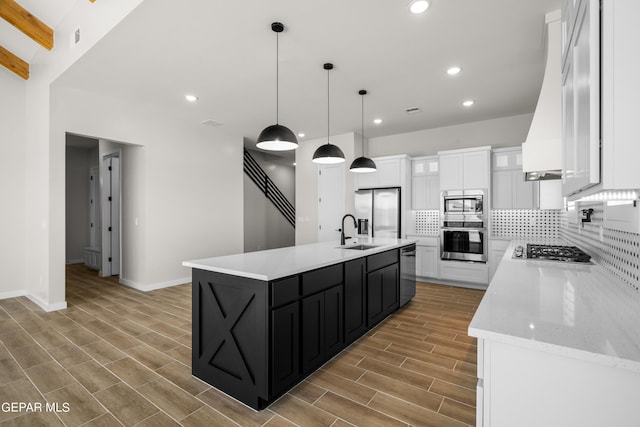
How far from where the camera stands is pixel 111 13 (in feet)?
9.48

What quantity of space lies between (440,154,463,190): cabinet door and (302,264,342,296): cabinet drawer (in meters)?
3.65

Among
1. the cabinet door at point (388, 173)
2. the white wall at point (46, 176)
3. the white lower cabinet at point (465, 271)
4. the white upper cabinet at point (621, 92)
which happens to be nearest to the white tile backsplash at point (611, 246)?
the white upper cabinet at point (621, 92)

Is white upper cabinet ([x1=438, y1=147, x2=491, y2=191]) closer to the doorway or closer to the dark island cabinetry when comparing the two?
the dark island cabinetry

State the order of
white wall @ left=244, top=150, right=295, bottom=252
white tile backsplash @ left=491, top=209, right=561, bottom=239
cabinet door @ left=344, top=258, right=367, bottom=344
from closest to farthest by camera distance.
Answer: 1. cabinet door @ left=344, top=258, right=367, bottom=344
2. white tile backsplash @ left=491, top=209, right=561, bottom=239
3. white wall @ left=244, top=150, right=295, bottom=252

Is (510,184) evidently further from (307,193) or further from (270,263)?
(270,263)

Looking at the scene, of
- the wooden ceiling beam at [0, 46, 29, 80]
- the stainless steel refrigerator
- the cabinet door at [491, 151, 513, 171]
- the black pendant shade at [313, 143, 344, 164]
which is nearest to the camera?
the black pendant shade at [313, 143, 344, 164]

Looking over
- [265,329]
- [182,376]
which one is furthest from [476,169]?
[182,376]

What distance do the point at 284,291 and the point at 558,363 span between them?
1.51 m

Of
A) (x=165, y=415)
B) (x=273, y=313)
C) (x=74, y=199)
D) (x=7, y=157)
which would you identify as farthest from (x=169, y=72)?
(x=74, y=199)

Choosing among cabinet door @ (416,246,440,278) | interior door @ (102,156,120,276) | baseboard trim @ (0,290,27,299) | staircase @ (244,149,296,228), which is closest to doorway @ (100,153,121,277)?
interior door @ (102,156,120,276)

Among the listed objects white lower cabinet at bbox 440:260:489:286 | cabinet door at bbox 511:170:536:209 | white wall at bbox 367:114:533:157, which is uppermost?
white wall at bbox 367:114:533:157

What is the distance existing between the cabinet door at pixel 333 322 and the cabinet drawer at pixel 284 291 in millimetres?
398

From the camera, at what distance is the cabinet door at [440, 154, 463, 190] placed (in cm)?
543

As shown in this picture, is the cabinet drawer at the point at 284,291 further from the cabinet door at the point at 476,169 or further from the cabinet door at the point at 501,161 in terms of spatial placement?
the cabinet door at the point at 501,161
